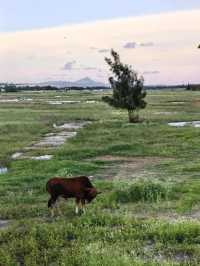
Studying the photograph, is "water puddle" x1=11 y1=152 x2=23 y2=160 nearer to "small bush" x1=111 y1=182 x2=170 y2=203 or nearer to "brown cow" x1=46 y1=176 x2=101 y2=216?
"small bush" x1=111 y1=182 x2=170 y2=203

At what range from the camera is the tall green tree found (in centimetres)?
4134

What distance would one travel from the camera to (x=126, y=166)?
19719 mm

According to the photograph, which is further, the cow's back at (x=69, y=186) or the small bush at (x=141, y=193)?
the small bush at (x=141, y=193)

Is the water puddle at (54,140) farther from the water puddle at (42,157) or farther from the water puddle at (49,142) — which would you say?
the water puddle at (42,157)

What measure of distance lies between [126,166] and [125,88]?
22067 mm

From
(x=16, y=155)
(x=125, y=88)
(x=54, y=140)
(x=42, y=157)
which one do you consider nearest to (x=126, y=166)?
(x=42, y=157)

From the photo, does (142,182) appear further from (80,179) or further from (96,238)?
(96,238)

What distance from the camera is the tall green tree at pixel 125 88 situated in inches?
1628

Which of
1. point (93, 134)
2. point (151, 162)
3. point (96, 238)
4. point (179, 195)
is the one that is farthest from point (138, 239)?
point (93, 134)

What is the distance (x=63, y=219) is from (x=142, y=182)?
3395mm

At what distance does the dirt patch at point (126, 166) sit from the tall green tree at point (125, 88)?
18.8 metres

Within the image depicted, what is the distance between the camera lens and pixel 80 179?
11312 millimetres

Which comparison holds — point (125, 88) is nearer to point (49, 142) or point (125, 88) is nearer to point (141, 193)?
point (49, 142)

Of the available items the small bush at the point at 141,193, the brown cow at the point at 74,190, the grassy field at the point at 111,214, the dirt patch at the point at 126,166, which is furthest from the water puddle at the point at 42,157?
the brown cow at the point at 74,190
